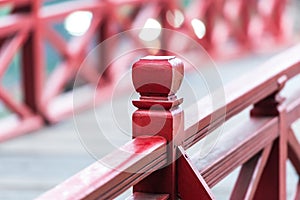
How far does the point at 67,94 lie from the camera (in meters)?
6.11

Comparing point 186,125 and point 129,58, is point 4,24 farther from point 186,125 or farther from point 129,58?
point 186,125

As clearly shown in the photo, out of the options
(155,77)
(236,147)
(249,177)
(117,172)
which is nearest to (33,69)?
(249,177)

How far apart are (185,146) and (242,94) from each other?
39 centimetres

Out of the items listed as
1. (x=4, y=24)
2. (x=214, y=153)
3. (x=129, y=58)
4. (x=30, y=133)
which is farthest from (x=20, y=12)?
(x=214, y=153)

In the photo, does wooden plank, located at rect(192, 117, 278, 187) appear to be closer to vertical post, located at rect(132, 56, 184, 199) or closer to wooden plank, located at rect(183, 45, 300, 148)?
wooden plank, located at rect(183, 45, 300, 148)

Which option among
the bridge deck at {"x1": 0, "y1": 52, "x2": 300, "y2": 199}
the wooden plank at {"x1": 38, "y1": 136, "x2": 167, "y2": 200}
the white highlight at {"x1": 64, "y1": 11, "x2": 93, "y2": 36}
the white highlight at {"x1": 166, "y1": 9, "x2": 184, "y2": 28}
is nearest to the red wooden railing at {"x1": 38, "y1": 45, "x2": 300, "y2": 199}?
the wooden plank at {"x1": 38, "y1": 136, "x2": 167, "y2": 200}

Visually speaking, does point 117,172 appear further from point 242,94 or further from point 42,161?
point 42,161

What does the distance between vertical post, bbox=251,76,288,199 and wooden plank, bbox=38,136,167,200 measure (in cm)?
78

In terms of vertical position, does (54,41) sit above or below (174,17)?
below

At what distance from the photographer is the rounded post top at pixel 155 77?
59.4 inches

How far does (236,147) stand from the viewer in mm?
1989

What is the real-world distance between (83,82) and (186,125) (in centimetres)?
489

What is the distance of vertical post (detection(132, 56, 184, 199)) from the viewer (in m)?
1.51

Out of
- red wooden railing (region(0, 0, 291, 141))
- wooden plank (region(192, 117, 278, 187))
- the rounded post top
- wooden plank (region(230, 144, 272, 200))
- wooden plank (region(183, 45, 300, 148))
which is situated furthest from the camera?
red wooden railing (region(0, 0, 291, 141))
